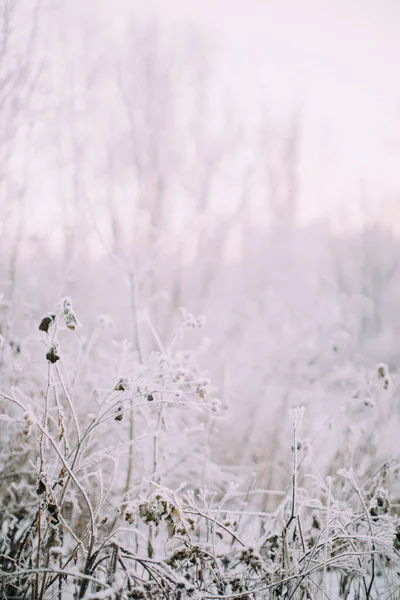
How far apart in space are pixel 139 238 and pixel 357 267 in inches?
225

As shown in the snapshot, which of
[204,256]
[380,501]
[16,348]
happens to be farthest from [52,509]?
[204,256]

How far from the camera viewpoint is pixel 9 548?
8.12 ft

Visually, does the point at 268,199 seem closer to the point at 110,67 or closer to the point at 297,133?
the point at 297,133

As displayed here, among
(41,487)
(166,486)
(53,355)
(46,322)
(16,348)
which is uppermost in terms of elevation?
(46,322)

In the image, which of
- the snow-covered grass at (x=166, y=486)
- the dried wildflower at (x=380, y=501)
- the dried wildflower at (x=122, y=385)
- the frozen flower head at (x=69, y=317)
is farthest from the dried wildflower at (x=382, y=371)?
the frozen flower head at (x=69, y=317)

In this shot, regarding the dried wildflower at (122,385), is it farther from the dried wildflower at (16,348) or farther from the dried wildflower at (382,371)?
the dried wildflower at (382,371)

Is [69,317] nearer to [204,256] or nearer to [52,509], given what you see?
[52,509]

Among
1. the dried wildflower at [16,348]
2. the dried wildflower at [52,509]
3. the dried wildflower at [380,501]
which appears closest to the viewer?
the dried wildflower at [52,509]

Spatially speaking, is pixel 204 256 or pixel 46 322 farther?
pixel 204 256

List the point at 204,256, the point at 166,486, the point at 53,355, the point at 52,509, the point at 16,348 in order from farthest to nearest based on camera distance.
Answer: the point at 204,256 → the point at 166,486 → the point at 16,348 → the point at 52,509 → the point at 53,355

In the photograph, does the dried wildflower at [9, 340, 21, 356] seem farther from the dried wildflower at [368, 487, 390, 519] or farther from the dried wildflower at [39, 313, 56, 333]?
the dried wildflower at [368, 487, 390, 519]

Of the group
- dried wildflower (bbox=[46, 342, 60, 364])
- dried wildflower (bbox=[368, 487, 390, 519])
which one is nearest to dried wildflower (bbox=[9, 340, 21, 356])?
dried wildflower (bbox=[46, 342, 60, 364])

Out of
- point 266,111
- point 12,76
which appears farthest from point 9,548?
point 266,111

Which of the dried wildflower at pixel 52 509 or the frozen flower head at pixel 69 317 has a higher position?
the frozen flower head at pixel 69 317
